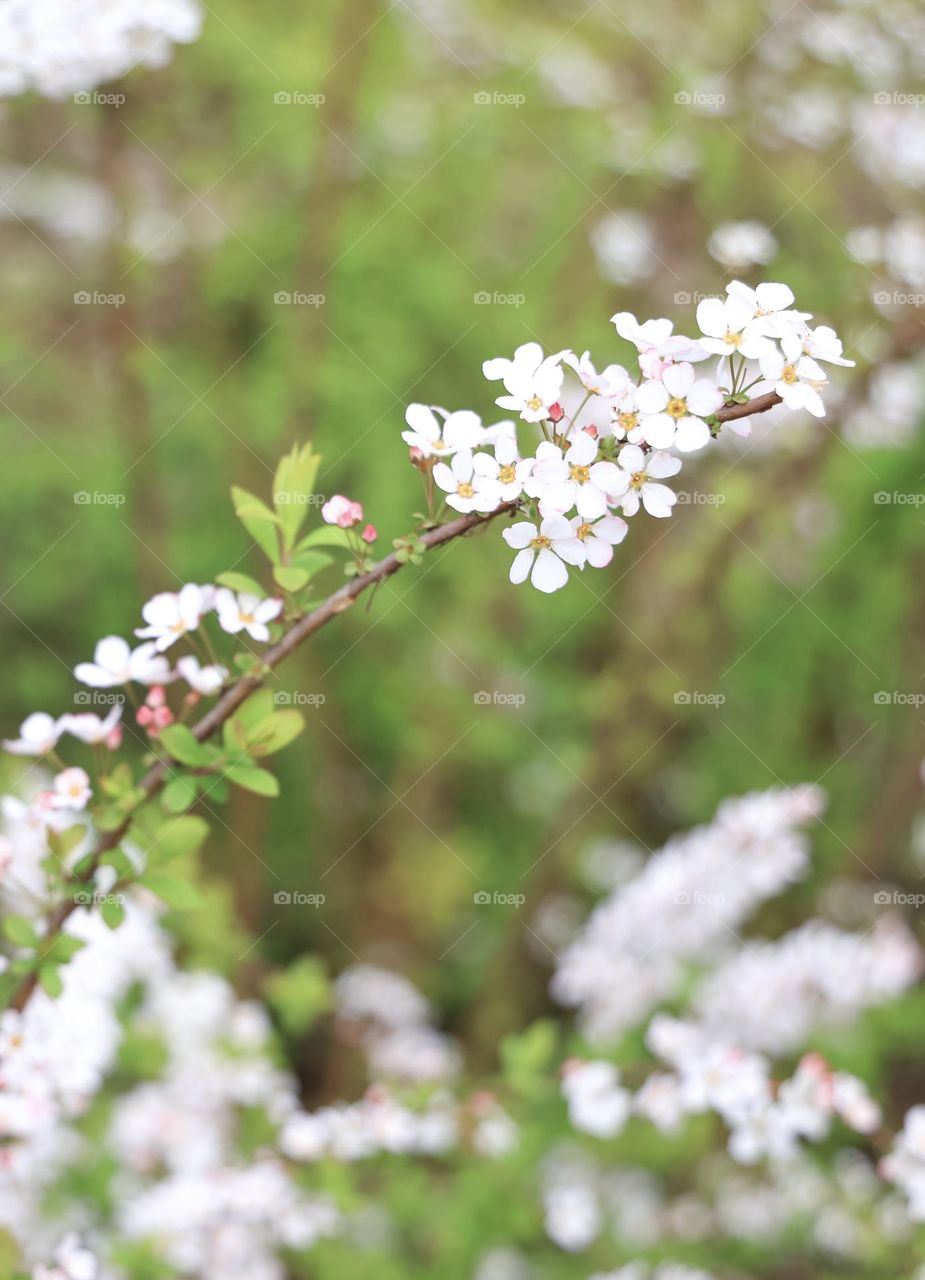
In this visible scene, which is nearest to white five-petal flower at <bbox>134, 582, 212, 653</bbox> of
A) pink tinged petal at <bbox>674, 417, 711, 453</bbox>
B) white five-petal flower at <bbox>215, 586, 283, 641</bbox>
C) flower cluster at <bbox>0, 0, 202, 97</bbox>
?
white five-petal flower at <bbox>215, 586, 283, 641</bbox>

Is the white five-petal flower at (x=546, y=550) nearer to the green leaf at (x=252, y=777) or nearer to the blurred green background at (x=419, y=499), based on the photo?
the green leaf at (x=252, y=777)

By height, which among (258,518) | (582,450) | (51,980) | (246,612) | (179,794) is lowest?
(51,980)

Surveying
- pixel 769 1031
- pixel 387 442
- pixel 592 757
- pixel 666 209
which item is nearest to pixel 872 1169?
pixel 769 1031

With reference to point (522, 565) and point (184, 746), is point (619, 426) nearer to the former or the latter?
point (522, 565)

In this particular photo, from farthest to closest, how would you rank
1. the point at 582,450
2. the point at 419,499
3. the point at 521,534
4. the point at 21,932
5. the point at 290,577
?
the point at 419,499, the point at 21,932, the point at 290,577, the point at 521,534, the point at 582,450

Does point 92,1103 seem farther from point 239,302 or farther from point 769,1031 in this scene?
point 239,302

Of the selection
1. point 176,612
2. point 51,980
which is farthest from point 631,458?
point 51,980

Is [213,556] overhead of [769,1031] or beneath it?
overhead
